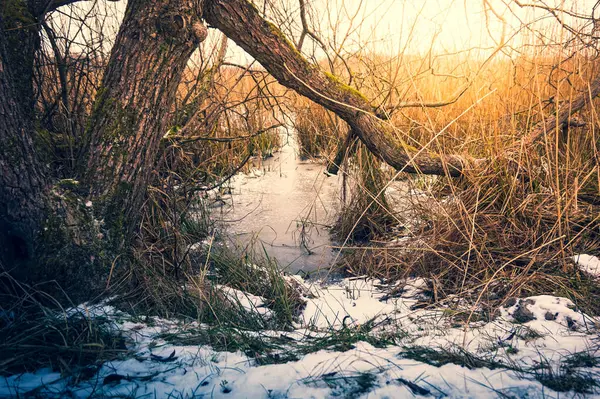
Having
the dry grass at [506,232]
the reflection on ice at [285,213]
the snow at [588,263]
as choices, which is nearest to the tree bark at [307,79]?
the dry grass at [506,232]

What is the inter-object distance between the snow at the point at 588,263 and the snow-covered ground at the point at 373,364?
1.05 ft

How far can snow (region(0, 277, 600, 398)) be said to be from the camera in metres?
1.33

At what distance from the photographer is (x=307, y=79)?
2371 mm

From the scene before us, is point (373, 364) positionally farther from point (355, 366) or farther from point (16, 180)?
point (16, 180)

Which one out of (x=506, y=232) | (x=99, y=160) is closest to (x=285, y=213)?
(x=506, y=232)

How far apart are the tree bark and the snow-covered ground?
0.77m

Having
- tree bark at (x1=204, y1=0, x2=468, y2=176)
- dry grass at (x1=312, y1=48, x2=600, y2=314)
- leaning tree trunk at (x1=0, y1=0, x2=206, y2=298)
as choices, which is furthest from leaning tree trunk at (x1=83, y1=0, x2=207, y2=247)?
dry grass at (x1=312, y1=48, x2=600, y2=314)

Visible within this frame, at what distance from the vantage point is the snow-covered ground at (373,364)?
4.36ft

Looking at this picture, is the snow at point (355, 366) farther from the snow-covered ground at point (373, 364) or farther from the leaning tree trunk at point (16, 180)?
the leaning tree trunk at point (16, 180)

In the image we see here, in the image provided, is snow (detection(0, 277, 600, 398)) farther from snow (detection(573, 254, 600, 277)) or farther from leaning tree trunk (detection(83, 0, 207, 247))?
leaning tree trunk (detection(83, 0, 207, 247))

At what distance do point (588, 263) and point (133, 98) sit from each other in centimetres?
224

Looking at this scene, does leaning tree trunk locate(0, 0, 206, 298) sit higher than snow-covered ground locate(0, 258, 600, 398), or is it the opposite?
leaning tree trunk locate(0, 0, 206, 298)

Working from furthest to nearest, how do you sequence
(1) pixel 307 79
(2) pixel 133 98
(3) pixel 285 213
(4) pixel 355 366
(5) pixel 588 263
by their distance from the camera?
(3) pixel 285 213 → (1) pixel 307 79 → (5) pixel 588 263 → (2) pixel 133 98 → (4) pixel 355 366

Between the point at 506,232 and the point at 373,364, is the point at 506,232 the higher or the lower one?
the higher one
